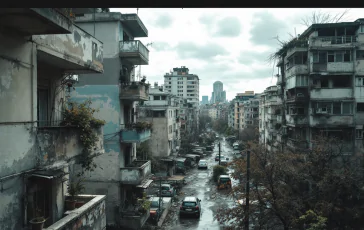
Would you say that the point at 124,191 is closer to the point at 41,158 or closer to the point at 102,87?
the point at 102,87

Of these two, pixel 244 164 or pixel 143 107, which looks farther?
pixel 143 107

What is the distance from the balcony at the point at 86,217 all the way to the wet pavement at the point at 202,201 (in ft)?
30.5

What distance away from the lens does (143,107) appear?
3928cm

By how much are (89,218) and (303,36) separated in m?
26.6

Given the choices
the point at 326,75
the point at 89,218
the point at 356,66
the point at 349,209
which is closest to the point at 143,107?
the point at 326,75

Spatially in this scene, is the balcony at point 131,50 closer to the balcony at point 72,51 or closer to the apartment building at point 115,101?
the apartment building at point 115,101

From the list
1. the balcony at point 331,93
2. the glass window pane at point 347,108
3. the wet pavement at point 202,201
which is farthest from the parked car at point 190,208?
the glass window pane at point 347,108

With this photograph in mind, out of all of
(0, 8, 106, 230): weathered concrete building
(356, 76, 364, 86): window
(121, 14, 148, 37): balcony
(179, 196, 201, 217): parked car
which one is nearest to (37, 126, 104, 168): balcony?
(0, 8, 106, 230): weathered concrete building

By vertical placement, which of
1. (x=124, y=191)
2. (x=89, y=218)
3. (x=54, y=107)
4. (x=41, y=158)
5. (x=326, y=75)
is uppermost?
(x=326, y=75)

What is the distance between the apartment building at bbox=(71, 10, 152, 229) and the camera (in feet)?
61.2

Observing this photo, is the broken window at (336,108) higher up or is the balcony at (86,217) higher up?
the broken window at (336,108)

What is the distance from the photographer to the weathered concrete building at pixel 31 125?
5535mm

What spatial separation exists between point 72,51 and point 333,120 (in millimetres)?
24413

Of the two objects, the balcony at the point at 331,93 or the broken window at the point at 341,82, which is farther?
the broken window at the point at 341,82
